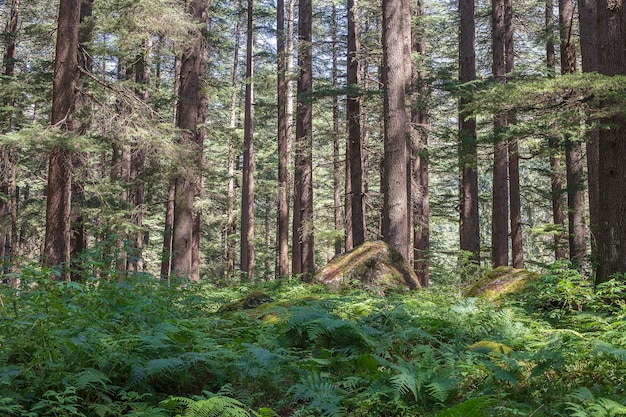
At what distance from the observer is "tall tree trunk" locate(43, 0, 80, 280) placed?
1040 cm

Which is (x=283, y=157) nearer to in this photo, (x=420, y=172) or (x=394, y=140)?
(x=420, y=172)

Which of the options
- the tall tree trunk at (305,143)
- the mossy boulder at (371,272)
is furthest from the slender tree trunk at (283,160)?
the mossy boulder at (371,272)

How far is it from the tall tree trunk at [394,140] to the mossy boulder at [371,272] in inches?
47.4

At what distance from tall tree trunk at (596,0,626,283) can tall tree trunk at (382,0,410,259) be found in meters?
4.76

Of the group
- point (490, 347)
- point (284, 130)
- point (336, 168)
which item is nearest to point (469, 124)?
point (284, 130)

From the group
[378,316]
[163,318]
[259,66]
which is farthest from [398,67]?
[259,66]

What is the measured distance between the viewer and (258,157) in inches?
1298

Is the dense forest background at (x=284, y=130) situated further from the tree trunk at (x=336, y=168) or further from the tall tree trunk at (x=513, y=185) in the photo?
the tree trunk at (x=336, y=168)

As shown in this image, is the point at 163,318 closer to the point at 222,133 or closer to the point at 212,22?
the point at 222,133

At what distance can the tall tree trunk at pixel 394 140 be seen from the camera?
11305mm

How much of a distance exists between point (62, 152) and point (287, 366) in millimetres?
8790

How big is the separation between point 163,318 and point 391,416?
3111mm

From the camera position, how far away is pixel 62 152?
424 inches

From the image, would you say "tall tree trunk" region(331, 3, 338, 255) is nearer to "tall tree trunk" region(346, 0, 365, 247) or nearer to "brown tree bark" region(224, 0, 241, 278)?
"tall tree trunk" region(346, 0, 365, 247)
